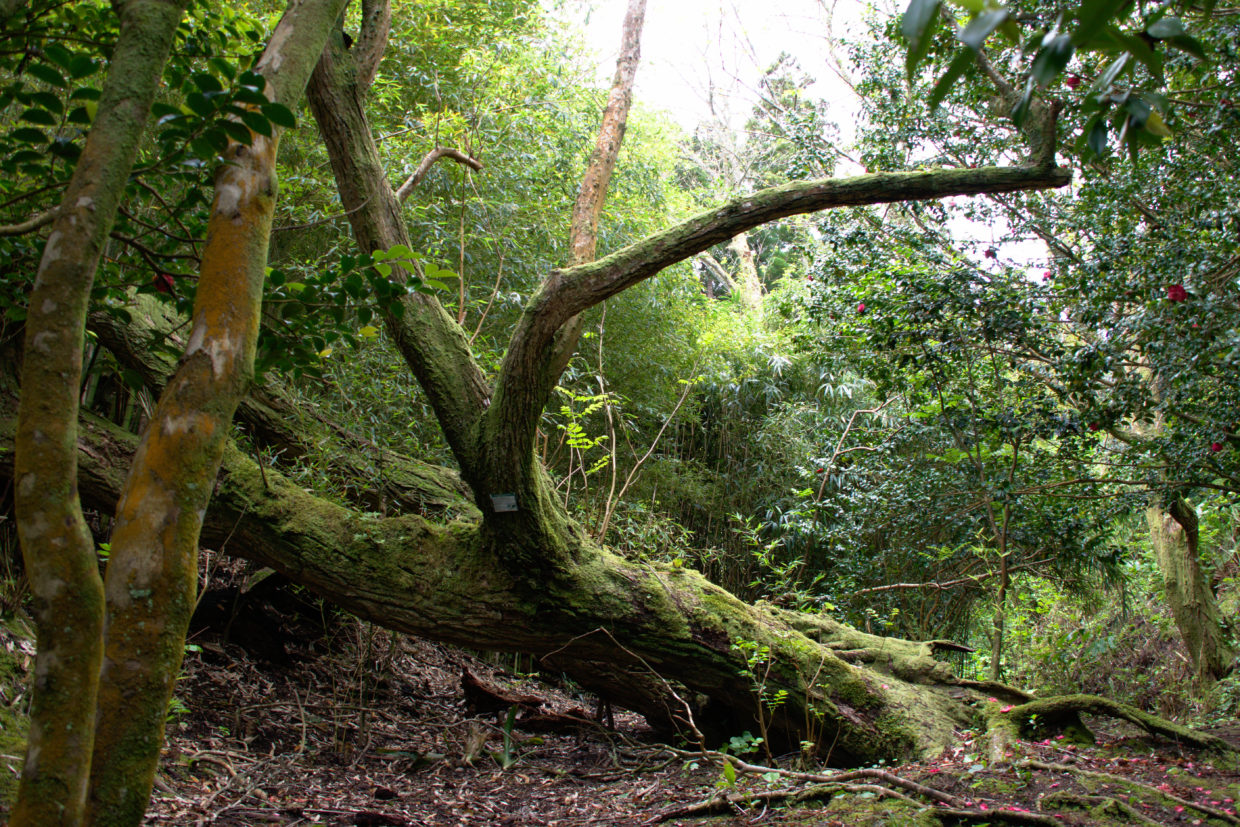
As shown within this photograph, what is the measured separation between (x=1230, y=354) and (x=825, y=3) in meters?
6.29

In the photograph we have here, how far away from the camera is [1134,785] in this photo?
2297mm

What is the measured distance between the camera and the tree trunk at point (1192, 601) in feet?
14.2

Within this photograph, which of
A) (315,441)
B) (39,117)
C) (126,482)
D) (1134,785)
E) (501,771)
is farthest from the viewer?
(315,441)

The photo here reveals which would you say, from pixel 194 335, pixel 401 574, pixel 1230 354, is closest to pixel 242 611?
pixel 401 574

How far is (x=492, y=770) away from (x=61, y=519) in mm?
2659

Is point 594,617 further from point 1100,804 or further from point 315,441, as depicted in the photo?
point 1100,804

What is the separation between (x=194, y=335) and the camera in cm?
121

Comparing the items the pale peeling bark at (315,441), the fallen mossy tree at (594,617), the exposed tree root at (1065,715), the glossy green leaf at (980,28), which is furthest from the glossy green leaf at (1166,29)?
the pale peeling bark at (315,441)

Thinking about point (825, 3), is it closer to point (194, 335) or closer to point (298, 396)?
point (298, 396)

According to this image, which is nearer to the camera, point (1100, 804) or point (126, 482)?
point (126, 482)

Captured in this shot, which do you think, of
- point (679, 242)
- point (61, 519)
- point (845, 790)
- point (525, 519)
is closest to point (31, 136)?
point (61, 519)

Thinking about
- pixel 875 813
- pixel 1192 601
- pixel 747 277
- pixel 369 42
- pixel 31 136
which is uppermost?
pixel 747 277

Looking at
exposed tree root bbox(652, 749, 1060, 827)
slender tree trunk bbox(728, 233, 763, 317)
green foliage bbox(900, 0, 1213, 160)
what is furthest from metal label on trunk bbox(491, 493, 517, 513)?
slender tree trunk bbox(728, 233, 763, 317)

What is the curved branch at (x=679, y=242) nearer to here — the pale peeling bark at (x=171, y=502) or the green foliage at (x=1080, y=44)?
the pale peeling bark at (x=171, y=502)
